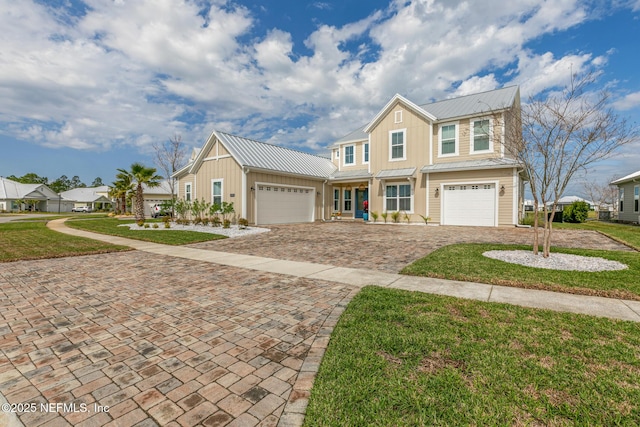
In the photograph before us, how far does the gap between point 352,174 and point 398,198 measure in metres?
3.98

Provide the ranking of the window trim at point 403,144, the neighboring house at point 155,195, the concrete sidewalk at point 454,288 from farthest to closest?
1. the neighboring house at point 155,195
2. the window trim at point 403,144
3. the concrete sidewalk at point 454,288

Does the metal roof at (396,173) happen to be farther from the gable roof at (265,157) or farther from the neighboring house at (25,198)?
the neighboring house at (25,198)

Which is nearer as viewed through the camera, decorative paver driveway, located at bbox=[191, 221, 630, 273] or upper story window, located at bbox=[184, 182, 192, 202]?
decorative paver driveway, located at bbox=[191, 221, 630, 273]

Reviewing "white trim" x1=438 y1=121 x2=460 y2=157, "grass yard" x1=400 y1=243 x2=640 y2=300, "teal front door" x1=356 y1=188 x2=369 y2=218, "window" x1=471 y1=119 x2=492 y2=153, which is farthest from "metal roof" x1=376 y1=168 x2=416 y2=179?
"grass yard" x1=400 y1=243 x2=640 y2=300

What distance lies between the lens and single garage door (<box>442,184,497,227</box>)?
53.2 feet

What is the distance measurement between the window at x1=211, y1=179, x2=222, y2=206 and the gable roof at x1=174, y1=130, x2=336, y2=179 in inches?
85.0

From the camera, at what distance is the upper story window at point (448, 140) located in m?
17.4

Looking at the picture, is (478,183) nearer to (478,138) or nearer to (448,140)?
(478,138)

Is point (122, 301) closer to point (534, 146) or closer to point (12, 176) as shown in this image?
point (534, 146)

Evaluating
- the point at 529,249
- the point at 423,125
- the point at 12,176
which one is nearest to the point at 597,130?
the point at 529,249

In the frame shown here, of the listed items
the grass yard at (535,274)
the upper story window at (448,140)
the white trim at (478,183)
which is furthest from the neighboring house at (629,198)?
the grass yard at (535,274)

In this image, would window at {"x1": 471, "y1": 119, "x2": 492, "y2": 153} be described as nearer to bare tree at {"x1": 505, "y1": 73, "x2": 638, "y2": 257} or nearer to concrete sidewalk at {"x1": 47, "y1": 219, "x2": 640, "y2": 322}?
bare tree at {"x1": 505, "y1": 73, "x2": 638, "y2": 257}

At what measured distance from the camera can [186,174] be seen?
22.2 meters

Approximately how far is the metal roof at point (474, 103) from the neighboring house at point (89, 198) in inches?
2765
